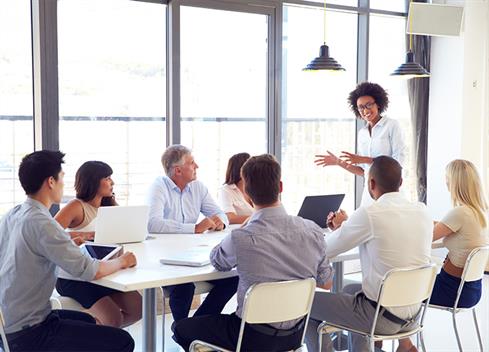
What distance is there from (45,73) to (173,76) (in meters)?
1.07

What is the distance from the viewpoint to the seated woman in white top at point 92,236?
12.2 ft

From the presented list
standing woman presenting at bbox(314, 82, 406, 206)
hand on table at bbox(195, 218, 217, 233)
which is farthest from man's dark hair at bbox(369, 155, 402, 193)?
standing woman presenting at bbox(314, 82, 406, 206)

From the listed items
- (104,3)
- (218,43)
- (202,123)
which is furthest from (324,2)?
(104,3)

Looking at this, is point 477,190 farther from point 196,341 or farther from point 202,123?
point 202,123

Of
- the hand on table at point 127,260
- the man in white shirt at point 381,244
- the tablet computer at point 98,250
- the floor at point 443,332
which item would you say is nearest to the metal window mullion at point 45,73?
the floor at point 443,332

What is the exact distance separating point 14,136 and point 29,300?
7.02ft

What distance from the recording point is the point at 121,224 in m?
3.72

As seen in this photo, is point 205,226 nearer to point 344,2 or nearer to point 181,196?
point 181,196

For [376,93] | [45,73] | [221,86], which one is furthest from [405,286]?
[221,86]

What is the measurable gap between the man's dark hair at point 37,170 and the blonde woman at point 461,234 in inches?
82.8

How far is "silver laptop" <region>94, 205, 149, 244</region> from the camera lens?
362 cm

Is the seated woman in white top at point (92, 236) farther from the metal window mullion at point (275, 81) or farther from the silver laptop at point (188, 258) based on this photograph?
the metal window mullion at point (275, 81)

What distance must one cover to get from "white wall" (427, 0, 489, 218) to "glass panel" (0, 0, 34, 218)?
407 cm

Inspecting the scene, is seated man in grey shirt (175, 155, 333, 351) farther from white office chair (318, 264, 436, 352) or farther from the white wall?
the white wall
